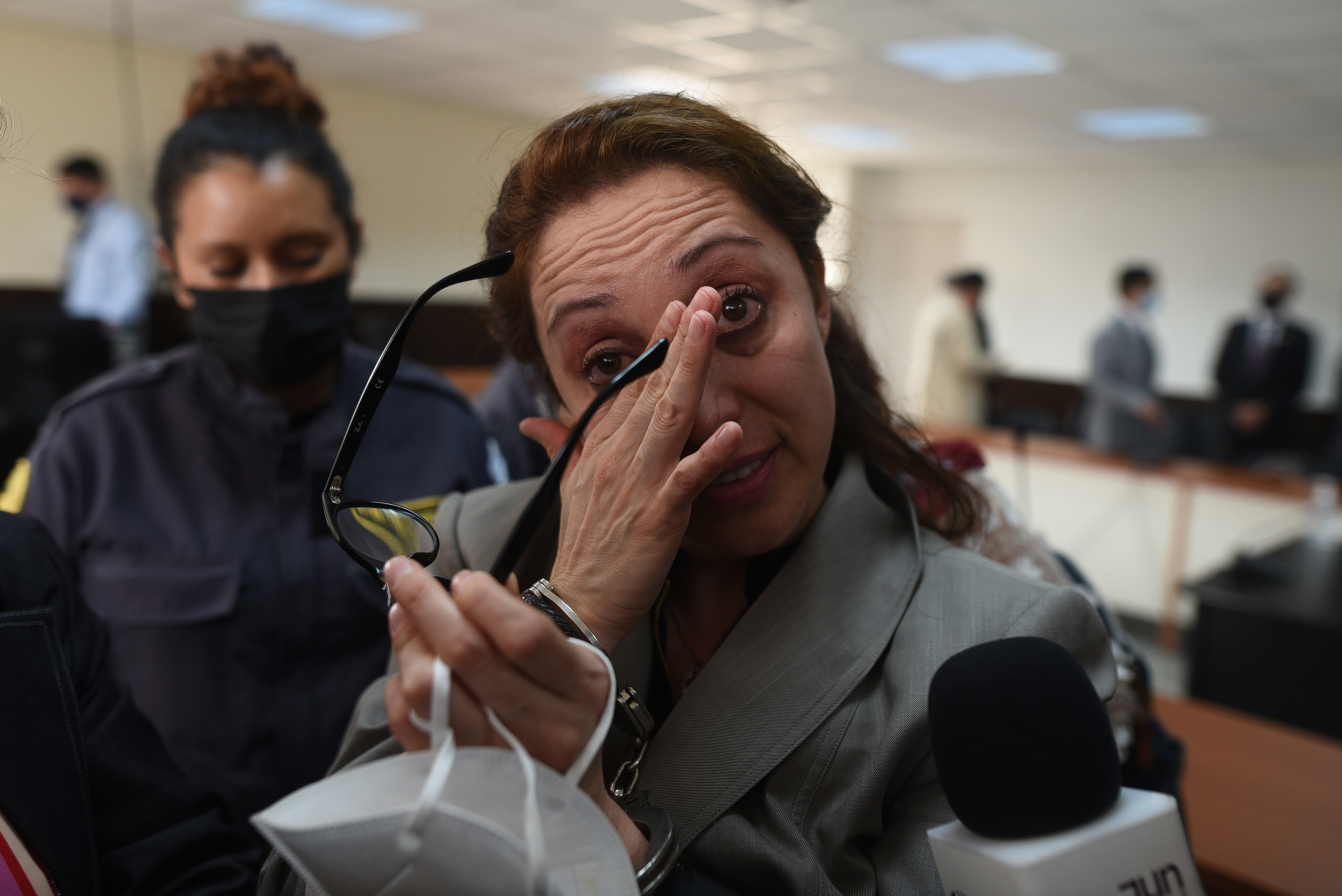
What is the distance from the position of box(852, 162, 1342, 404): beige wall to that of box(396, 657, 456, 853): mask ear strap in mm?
8093

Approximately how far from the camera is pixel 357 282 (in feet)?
5.49

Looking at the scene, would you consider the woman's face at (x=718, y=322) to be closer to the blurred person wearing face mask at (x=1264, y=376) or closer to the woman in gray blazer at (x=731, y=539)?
the woman in gray blazer at (x=731, y=539)

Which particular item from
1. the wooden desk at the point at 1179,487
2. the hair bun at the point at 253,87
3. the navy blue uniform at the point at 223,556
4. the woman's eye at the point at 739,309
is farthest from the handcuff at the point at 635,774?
the wooden desk at the point at 1179,487

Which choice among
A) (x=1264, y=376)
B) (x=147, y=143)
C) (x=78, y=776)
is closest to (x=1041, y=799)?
(x=78, y=776)

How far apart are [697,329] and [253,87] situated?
3.93 feet

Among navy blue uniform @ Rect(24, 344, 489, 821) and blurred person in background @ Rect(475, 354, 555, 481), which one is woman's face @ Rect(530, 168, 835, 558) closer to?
navy blue uniform @ Rect(24, 344, 489, 821)

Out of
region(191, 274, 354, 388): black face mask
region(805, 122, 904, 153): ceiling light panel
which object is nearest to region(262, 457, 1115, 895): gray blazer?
region(191, 274, 354, 388): black face mask

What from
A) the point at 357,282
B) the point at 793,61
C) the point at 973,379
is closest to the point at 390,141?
the point at 793,61

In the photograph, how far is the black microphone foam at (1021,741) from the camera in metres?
0.63

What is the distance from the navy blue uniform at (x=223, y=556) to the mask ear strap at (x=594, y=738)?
2.64 ft

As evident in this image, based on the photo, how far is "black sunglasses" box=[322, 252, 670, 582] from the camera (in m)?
0.74

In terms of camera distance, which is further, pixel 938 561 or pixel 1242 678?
pixel 1242 678

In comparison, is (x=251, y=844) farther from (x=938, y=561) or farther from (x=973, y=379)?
(x=973, y=379)

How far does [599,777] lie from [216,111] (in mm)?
1326
